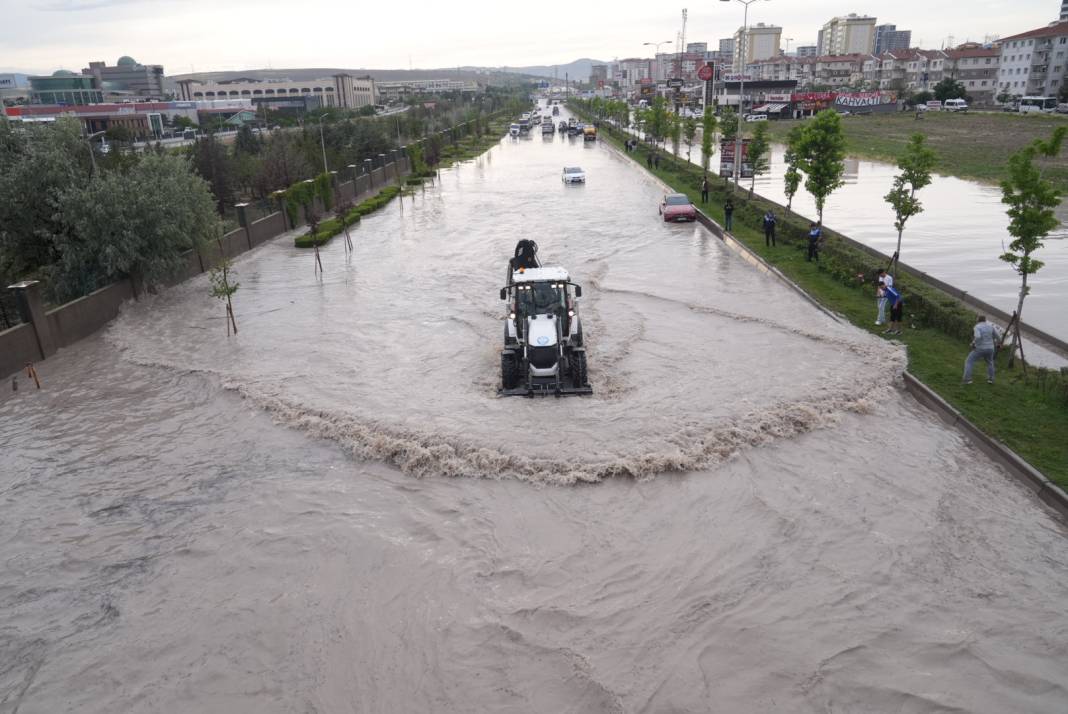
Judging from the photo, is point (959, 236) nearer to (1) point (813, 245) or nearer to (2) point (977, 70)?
(1) point (813, 245)

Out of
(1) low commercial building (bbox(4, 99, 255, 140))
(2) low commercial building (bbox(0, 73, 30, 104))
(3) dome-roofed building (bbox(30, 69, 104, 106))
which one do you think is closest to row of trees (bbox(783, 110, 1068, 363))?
(1) low commercial building (bbox(4, 99, 255, 140))

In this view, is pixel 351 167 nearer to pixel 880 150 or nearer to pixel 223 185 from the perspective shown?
pixel 223 185

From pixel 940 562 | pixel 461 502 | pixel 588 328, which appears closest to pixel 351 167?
pixel 588 328

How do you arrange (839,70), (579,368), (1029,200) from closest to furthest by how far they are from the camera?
(579,368), (1029,200), (839,70)

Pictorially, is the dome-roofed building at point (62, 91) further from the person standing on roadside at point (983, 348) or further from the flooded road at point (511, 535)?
the person standing on roadside at point (983, 348)

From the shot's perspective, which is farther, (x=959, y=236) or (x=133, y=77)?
(x=133, y=77)

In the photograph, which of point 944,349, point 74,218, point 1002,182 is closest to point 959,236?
point 1002,182

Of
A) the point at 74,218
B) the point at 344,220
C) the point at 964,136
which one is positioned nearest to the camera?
the point at 74,218

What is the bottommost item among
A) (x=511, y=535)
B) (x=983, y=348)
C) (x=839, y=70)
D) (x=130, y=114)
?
(x=511, y=535)
